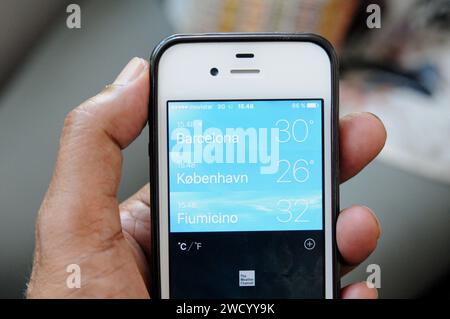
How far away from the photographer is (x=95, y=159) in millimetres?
379

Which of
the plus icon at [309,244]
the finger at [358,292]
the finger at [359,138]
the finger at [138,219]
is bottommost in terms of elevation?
the finger at [358,292]

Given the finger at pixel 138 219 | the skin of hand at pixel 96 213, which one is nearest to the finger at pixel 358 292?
the skin of hand at pixel 96 213

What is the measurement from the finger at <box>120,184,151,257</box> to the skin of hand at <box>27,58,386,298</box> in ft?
0.13

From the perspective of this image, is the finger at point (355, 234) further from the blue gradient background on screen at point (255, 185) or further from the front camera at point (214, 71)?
the front camera at point (214, 71)

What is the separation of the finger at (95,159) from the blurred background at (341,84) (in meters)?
0.17

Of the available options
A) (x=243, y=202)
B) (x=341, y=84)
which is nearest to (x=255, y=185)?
(x=243, y=202)

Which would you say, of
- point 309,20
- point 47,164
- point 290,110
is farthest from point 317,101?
point 47,164

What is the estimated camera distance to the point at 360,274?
1.82 ft

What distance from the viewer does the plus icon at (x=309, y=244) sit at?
0.39 meters

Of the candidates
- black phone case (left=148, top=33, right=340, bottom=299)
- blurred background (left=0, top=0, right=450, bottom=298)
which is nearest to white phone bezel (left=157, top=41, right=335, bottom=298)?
black phone case (left=148, top=33, right=340, bottom=299)

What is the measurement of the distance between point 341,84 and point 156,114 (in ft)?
0.75

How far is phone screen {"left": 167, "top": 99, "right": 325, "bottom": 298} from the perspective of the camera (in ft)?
1.27

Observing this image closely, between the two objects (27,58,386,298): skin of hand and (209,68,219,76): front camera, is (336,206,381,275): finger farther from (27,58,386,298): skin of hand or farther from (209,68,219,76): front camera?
(209,68,219,76): front camera

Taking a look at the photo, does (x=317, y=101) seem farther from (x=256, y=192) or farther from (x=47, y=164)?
(x=47, y=164)
